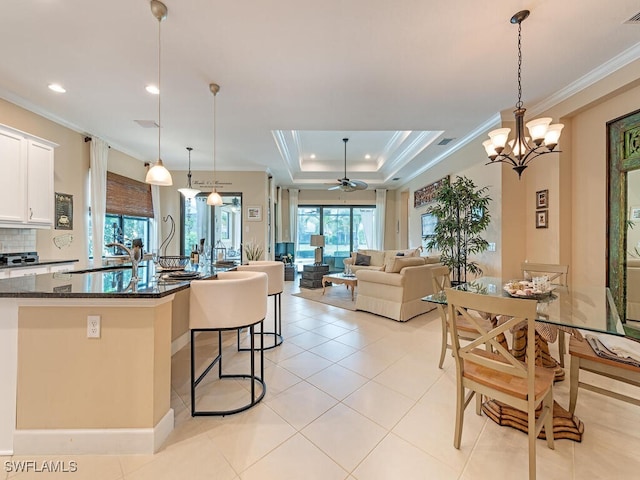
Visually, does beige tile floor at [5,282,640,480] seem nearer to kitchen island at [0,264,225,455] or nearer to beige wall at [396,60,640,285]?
kitchen island at [0,264,225,455]

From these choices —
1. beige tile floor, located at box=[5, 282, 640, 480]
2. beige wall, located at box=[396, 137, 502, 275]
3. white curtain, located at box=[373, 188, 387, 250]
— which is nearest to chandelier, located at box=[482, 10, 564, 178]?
beige wall, located at box=[396, 137, 502, 275]

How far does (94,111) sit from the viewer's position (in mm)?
3639

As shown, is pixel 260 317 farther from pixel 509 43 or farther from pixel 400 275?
pixel 509 43

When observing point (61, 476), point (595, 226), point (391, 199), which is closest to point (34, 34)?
point (61, 476)

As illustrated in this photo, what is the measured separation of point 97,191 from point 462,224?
5.95m

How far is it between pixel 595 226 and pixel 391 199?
5898 mm

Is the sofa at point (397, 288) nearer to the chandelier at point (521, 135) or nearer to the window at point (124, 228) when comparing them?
the chandelier at point (521, 135)

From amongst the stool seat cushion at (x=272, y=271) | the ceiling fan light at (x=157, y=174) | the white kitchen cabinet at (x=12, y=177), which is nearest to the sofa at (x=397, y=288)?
the stool seat cushion at (x=272, y=271)

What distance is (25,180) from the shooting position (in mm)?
3213

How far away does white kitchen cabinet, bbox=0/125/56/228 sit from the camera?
3018mm

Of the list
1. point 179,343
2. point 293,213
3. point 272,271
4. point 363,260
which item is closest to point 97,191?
point 179,343

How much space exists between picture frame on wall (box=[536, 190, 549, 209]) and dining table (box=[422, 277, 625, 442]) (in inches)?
→ 59.8

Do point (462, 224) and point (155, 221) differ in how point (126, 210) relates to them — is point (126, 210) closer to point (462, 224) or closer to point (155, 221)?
point (155, 221)

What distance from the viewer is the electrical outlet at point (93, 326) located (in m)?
1.51
